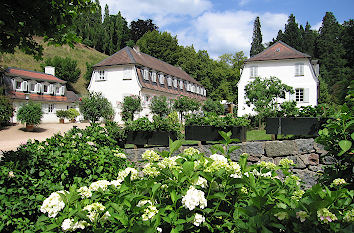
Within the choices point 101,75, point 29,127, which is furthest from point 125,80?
point 29,127

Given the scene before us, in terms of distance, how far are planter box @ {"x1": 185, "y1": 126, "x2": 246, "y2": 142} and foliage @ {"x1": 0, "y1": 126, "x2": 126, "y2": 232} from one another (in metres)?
3.10

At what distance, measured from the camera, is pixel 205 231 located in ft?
5.05

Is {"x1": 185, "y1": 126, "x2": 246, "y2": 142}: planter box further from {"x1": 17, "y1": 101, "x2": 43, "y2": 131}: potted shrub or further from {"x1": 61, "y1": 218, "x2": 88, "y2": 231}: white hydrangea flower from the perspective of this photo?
{"x1": 17, "y1": 101, "x2": 43, "y2": 131}: potted shrub

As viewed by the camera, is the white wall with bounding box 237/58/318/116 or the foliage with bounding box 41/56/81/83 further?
the foliage with bounding box 41/56/81/83

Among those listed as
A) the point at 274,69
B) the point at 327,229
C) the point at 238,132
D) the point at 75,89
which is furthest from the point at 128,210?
the point at 75,89

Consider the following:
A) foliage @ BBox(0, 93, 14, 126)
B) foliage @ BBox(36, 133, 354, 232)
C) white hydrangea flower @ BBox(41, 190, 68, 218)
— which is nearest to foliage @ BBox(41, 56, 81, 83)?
foliage @ BBox(0, 93, 14, 126)

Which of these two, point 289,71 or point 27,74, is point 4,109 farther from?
point 289,71

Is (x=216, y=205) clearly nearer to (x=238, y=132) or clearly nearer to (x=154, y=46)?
(x=238, y=132)

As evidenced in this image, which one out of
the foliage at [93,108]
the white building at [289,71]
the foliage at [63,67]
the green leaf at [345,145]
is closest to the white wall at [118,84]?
the foliage at [93,108]

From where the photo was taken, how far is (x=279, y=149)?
565cm

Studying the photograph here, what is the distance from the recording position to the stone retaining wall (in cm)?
555

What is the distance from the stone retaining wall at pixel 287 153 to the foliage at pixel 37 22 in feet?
9.39

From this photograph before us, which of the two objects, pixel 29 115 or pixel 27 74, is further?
pixel 27 74

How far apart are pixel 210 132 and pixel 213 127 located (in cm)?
14
